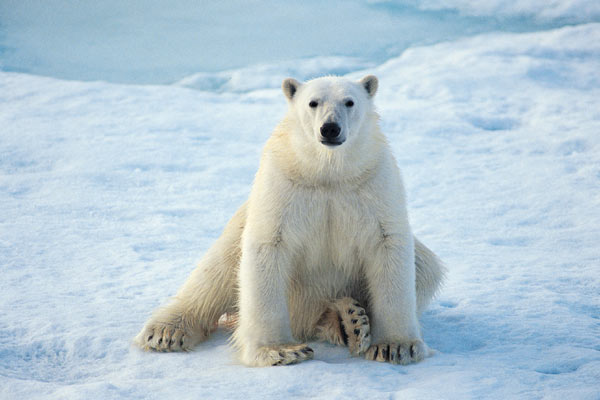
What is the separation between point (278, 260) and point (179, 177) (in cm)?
445

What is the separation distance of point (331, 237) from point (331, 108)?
0.63m

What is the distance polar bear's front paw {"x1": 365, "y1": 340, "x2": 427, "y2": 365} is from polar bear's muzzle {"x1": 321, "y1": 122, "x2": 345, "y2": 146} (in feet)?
3.28

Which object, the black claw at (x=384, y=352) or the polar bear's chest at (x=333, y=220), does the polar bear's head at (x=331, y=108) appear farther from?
the black claw at (x=384, y=352)

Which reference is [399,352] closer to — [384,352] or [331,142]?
[384,352]

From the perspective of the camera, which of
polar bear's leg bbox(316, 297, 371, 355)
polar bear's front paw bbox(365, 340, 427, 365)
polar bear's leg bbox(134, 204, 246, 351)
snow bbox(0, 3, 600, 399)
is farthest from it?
polar bear's leg bbox(134, 204, 246, 351)

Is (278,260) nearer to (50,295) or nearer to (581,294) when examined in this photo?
(50,295)

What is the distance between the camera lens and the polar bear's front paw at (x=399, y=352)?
2.91 meters

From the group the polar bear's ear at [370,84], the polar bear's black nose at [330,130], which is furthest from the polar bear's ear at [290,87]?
the polar bear's black nose at [330,130]

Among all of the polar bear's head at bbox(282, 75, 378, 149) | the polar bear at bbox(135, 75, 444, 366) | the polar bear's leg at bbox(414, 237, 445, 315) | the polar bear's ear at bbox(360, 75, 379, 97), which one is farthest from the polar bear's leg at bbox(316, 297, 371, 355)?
the polar bear's ear at bbox(360, 75, 379, 97)

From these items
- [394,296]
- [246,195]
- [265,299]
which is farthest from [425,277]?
[246,195]

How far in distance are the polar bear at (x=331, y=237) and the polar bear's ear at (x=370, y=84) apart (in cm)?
17

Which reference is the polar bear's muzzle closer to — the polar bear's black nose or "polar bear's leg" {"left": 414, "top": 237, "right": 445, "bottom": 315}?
the polar bear's black nose

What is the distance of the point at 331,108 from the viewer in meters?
2.95

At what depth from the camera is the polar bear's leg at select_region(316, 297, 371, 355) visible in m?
3.01
